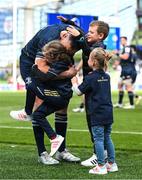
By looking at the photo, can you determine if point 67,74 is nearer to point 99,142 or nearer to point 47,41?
point 47,41

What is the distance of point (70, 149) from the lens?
796cm

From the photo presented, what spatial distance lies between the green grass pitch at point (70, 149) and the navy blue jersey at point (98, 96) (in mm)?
592

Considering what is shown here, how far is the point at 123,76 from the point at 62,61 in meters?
11.1

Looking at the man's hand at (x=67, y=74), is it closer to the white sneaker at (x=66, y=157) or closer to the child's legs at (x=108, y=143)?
the child's legs at (x=108, y=143)

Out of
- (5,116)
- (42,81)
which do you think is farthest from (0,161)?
(5,116)

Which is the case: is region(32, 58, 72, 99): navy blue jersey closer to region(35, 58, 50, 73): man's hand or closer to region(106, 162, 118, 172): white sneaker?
region(35, 58, 50, 73): man's hand

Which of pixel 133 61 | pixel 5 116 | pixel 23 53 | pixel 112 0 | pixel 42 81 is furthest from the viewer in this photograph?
pixel 112 0

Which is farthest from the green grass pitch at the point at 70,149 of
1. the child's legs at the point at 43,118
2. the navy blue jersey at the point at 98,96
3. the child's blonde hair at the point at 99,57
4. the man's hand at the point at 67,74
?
the child's blonde hair at the point at 99,57

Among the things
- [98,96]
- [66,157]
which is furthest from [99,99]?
[66,157]

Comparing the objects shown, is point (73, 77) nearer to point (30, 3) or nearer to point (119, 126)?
point (119, 126)

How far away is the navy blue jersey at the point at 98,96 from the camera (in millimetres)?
6098

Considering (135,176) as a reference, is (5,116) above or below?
below

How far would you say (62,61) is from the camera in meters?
6.55

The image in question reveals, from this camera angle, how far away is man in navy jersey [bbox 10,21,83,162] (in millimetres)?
6582
